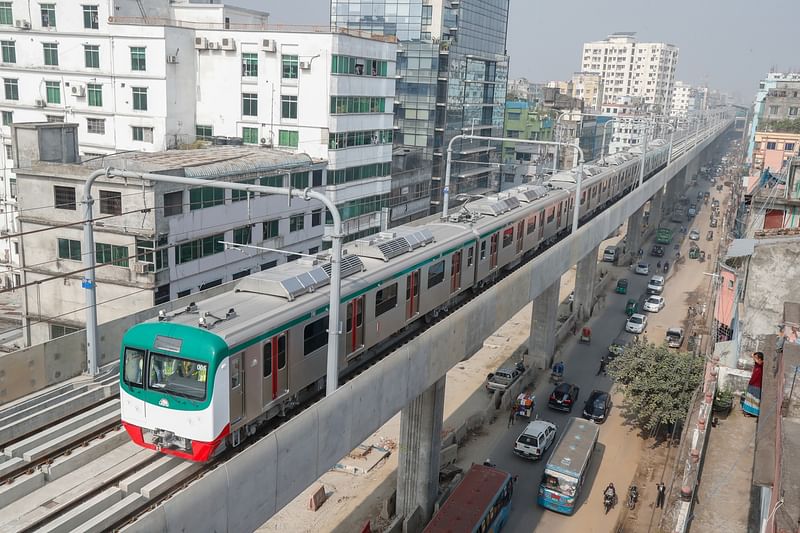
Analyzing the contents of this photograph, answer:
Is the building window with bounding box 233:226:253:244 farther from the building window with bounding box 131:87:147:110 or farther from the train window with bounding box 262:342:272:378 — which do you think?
the train window with bounding box 262:342:272:378

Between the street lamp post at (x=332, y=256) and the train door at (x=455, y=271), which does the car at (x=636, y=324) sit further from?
the street lamp post at (x=332, y=256)

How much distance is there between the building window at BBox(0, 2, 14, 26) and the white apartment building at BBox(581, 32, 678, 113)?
14343cm

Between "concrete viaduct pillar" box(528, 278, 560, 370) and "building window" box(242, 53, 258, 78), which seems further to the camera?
"building window" box(242, 53, 258, 78)

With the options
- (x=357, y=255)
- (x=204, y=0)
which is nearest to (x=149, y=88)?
(x=204, y=0)

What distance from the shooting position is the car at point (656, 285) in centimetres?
5122

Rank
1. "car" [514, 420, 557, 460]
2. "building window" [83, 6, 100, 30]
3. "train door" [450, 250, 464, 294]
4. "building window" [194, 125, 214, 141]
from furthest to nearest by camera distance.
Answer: "building window" [194, 125, 214, 141], "building window" [83, 6, 100, 30], "car" [514, 420, 557, 460], "train door" [450, 250, 464, 294]

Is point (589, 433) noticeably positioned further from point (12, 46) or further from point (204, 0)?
point (204, 0)

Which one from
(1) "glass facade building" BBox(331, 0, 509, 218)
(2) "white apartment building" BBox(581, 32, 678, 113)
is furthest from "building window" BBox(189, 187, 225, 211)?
(2) "white apartment building" BBox(581, 32, 678, 113)

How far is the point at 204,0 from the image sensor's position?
161 ft

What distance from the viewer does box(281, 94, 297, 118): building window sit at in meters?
36.3

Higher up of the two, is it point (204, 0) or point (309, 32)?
point (204, 0)

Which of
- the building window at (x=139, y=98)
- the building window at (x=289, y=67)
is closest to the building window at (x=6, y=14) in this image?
the building window at (x=139, y=98)

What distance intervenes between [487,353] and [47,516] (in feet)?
101

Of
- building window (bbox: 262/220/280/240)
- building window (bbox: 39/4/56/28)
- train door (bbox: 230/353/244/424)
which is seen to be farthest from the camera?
building window (bbox: 39/4/56/28)
